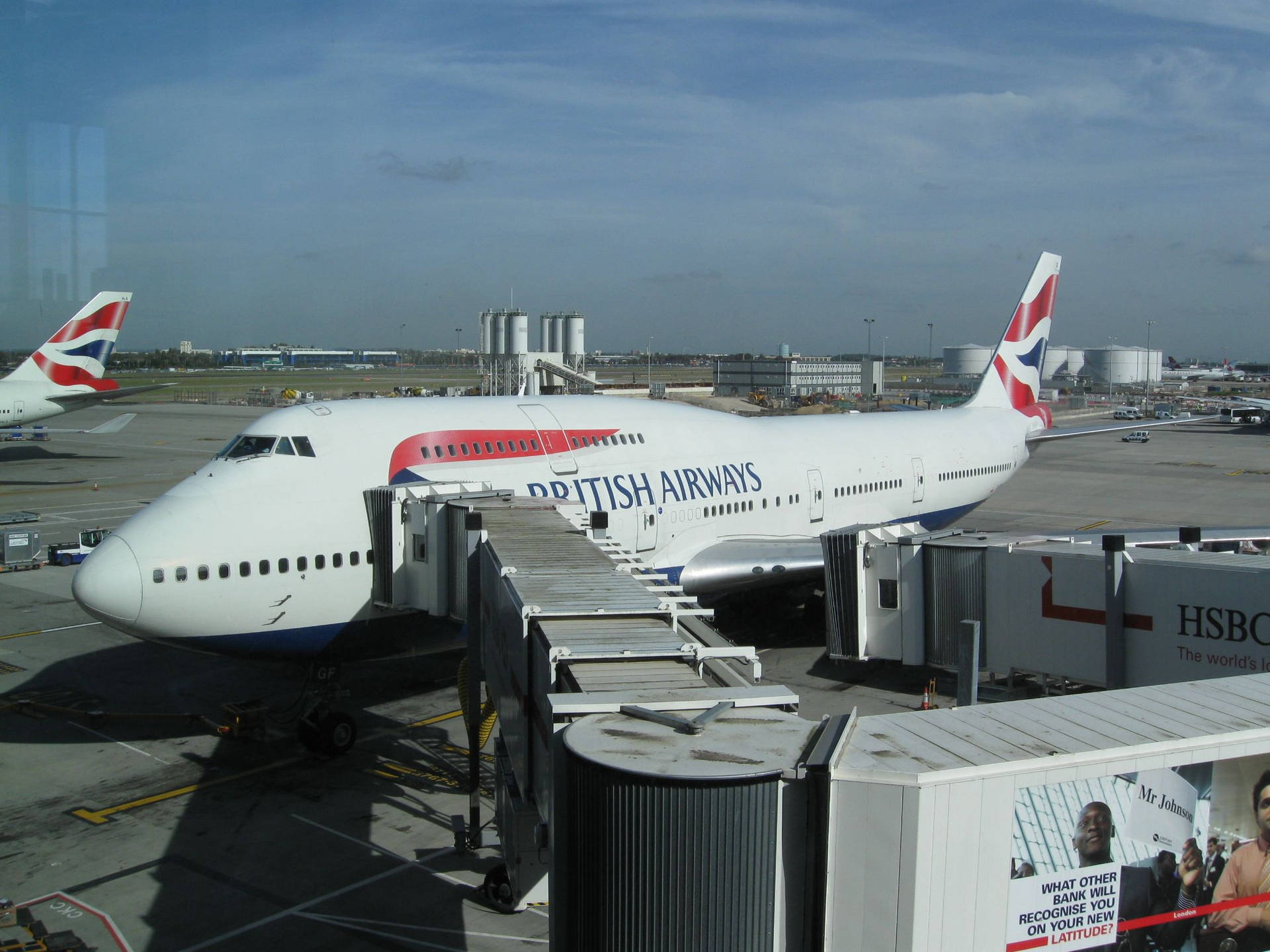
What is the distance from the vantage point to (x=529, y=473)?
1858cm

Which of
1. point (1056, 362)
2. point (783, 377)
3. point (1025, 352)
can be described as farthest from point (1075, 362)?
point (1025, 352)

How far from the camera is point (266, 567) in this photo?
15.1 meters

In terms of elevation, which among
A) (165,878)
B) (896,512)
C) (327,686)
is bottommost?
(165,878)

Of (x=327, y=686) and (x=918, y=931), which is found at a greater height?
(x=918, y=931)

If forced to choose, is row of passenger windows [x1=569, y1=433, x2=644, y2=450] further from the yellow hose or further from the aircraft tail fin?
the aircraft tail fin

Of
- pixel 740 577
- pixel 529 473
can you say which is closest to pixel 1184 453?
pixel 740 577

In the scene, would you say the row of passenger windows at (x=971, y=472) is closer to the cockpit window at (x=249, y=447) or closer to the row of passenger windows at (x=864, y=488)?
the row of passenger windows at (x=864, y=488)

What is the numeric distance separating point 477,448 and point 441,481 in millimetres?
1188

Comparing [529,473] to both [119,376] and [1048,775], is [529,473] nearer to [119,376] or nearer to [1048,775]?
[1048,775]

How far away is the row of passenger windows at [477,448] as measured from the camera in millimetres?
17578

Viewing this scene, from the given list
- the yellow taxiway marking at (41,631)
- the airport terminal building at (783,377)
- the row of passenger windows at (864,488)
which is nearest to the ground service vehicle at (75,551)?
the yellow taxiway marking at (41,631)

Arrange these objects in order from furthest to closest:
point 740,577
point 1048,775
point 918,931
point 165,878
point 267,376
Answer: point 267,376 → point 740,577 → point 165,878 → point 1048,775 → point 918,931

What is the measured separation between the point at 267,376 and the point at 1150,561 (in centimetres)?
16027

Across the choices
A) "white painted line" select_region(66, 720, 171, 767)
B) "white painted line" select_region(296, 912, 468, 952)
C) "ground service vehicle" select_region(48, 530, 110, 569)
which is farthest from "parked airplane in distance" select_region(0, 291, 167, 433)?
"white painted line" select_region(296, 912, 468, 952)
